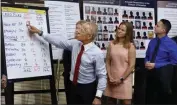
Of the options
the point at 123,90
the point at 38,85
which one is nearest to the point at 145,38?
the point at 123,90

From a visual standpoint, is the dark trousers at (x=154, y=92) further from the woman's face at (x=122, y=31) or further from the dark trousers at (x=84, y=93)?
the dark trousers at (x=84, y=93)

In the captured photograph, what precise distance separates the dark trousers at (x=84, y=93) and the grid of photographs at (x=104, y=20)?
3.13 feet

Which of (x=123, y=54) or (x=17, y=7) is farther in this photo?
(x=123, y=54)

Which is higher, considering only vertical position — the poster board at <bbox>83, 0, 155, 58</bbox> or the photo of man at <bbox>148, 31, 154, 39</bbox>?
the poster board at <bbox>83, 0, 155, 58</bbox>

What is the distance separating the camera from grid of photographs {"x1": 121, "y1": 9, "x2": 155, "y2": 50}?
417cm

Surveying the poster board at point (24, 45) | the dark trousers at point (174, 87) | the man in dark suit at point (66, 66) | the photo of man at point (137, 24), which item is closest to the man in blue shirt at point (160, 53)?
the dark trousers at point (174, 87)

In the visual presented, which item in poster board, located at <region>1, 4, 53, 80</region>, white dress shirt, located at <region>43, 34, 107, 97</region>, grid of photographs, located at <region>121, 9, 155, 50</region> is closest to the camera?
poster board, located at <region>1, 4, 53, 80</region>

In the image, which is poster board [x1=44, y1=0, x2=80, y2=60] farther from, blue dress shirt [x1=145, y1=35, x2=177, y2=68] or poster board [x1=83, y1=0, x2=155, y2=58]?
blue dress shirt [x1=145, y1=35, x2=177, y2=68]

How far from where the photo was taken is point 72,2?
367 cm

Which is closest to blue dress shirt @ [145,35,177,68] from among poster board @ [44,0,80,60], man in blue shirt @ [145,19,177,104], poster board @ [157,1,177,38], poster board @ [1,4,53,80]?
man in blue shirt @ [145,19,177,104]

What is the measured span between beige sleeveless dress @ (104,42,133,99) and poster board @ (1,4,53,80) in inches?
30.9

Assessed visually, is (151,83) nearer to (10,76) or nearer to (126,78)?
(126,78)

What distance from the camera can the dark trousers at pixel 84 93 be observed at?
3020 mm

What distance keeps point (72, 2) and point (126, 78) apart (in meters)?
1.07
